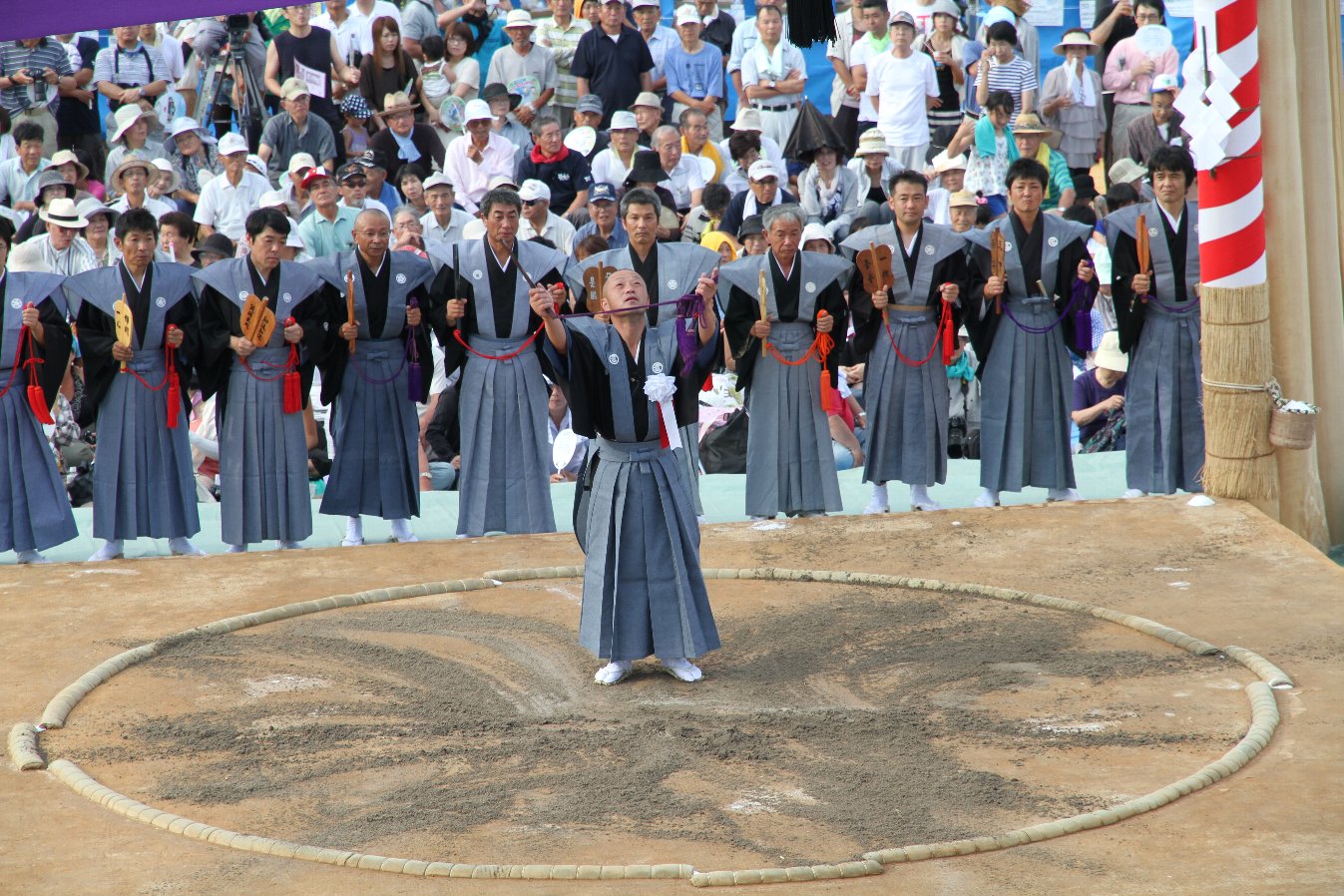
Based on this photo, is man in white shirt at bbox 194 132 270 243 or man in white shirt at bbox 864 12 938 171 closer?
man in white shirt at bbox 194 132 270 243

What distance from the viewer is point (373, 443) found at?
583 cm

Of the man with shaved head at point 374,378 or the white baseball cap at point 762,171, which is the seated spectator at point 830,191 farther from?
the man with shaved head at point 374,378

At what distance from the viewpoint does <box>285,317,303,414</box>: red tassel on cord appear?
5.69 metres

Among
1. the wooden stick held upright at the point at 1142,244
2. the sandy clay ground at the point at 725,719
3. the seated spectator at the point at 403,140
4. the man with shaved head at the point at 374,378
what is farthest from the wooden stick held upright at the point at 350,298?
the wooden stick held upright at the point at 1142,244

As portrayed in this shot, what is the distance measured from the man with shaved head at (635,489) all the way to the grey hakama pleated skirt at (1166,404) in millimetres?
2580

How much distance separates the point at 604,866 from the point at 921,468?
130 inches

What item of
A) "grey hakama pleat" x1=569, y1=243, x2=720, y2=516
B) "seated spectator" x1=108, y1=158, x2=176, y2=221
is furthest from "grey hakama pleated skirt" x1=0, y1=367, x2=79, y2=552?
"seated spectator" x1=108, y1=158, x2=176, y2=221

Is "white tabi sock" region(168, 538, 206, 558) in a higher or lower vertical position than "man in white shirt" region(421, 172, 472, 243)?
lower

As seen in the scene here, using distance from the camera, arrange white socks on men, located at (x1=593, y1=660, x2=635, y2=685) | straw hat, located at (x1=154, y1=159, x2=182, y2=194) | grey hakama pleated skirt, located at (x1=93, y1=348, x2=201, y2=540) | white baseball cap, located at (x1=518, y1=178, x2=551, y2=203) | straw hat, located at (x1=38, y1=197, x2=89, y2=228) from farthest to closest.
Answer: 1. straw hat, located at (x1=154, y1=159, x2=182, y2=194)
2. white baseball cap, located at (x1=518, y1=178, x2=551, y2=203)
3. straw hat, located at (x1=38, y1=197, x2=89, y2=228)
4. grey hakama pleated skirt, located at (x1=93, y1=348, x2=201, y2=540)
5. white socks on men, located at (x1=593, y1=660, x2=635, y2=685)

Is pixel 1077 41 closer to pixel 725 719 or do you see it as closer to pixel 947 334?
pixel 947 334

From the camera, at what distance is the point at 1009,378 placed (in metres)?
6.03

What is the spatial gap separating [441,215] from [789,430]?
2.36 metres

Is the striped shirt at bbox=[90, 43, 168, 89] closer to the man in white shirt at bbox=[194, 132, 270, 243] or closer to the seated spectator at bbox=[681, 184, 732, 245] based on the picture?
the man in white shirt at bbox=[194, 132, 270, 243]

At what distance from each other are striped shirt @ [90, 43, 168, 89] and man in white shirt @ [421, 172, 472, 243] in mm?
2218
